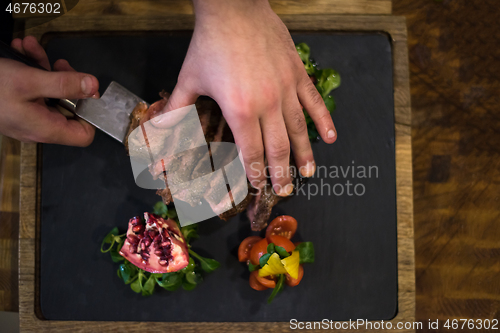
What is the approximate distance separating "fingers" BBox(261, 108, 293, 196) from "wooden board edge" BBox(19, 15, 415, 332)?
53 centimetres

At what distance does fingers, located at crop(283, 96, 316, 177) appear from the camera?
1.02 m

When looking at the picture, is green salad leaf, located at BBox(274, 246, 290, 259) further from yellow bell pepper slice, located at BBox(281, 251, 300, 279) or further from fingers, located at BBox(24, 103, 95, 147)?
fingers, located at BBox(24, 103, 95, 147)

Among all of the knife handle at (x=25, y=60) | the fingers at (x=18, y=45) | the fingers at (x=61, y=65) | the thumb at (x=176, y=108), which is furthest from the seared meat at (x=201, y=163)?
the fingers at (x=18, y=45)

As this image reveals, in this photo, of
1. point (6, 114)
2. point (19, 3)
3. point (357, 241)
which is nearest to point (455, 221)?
point (357, 241)

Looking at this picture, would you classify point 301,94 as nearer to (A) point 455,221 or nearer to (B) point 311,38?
(B) point 311,38

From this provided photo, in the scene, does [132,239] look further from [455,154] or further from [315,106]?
[455,154]

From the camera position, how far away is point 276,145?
1.01 m

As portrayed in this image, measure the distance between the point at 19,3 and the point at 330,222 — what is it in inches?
59.5

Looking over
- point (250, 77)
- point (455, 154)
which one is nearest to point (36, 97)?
point (250, 77)

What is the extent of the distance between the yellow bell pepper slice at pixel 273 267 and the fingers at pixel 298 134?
298mm

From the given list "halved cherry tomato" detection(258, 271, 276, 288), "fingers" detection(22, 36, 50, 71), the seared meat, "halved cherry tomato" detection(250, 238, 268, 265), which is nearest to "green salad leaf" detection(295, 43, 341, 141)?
the seared meat

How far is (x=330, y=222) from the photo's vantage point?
1332 millimetres

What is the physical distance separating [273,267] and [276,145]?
0.41m

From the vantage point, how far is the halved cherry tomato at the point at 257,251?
1192mm
